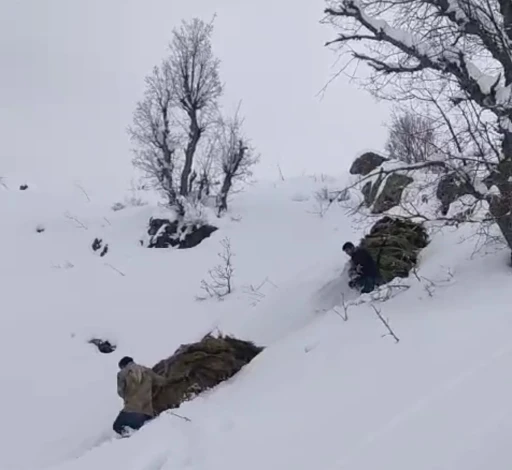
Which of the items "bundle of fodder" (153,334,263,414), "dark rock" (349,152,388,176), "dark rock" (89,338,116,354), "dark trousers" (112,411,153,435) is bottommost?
"dark trousers" (112,411,153,435)

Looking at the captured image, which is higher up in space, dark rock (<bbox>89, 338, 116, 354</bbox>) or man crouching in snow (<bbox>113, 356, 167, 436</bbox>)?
dark rock (<bbox>89, 338, 116, 354</bbox>)

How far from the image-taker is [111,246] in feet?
65.2

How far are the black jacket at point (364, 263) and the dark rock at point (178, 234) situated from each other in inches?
397

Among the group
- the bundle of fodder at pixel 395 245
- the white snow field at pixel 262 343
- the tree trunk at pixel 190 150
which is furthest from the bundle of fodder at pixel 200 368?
the tree trunk at pixel 190 150

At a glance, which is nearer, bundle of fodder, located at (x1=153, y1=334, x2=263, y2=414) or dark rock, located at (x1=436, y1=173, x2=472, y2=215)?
dark rock, located at (x1=436, y1=173, x2=472, y2=215)

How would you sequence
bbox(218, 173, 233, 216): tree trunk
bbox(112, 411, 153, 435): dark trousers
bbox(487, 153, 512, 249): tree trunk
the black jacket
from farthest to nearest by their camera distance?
bbox(218, 173, 233, 216): tree trunk, the black jacket, bbox(112, 411, 153, 435): dark trousers, bbox(487, 153, 512, 249): tree trunk

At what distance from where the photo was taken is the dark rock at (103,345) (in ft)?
48.1

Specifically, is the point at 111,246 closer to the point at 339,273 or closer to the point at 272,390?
the point at 339,273

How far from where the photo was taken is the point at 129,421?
27.0ft

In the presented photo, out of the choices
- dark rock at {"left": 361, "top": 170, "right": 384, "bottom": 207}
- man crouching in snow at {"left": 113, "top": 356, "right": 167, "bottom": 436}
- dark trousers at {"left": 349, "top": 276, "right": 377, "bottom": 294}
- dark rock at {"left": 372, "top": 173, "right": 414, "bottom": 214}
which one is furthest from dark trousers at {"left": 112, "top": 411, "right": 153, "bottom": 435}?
dark rock at {"left": 372, "top": 173, "right": 414, "bottom": 214}

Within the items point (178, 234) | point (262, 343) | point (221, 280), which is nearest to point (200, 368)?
point (262, 343)

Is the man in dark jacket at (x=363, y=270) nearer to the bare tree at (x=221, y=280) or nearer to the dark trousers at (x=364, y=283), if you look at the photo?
the dark trousers at (x=364, y=283)

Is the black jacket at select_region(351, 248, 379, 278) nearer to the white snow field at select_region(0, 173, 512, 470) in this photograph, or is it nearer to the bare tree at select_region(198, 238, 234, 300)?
the white snow field at select_region(0, 173, 512, 470)

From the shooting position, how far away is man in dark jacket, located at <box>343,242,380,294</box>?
973cm
